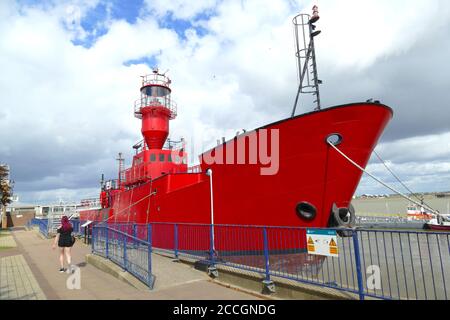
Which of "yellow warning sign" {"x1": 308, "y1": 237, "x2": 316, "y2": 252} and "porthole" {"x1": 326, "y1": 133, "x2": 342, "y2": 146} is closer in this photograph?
"yellow warning sign" {"x1": 308, "y1": 237, "x2": 316, "y2": 252}

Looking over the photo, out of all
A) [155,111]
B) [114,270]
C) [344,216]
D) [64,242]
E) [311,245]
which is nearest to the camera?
[311,245]

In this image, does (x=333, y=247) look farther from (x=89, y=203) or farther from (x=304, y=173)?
(x=89, y=203)

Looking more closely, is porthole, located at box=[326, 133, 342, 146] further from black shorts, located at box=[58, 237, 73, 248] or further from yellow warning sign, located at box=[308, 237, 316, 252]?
black shorts, located at box=[58, 237, 73, 248]

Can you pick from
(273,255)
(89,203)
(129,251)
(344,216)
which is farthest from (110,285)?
(89,203)

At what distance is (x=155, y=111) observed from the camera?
58.4 ft

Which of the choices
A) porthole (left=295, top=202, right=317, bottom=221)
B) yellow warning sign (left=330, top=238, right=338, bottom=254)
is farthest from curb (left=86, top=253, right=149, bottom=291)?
porthole (left=295, top=202, right=317, bottom=221)

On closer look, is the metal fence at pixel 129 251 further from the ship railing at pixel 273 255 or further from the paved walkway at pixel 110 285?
the ship railing at pixel 273 255

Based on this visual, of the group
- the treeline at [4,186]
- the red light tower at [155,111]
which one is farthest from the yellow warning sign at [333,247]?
the treeline at [4,186]

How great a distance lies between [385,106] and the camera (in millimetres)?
8438

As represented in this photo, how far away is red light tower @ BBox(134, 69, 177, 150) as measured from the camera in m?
17.7

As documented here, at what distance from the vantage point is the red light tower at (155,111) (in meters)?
17.7

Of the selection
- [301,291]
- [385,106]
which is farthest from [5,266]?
[385,106]

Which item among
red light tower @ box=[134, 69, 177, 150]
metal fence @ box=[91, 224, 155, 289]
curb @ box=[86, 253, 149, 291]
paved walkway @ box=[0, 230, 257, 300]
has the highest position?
red light tower @ box=[134, 69, 177, 150]

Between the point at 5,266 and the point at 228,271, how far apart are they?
7770mm
